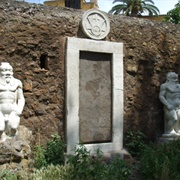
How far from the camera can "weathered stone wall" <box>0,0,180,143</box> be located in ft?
20.0

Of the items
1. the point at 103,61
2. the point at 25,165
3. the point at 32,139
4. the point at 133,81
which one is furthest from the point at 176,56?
the point at 25,165

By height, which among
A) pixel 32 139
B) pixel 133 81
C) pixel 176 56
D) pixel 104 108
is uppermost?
pixel 176 56

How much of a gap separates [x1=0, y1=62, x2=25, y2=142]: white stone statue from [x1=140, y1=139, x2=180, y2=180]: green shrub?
1.99m

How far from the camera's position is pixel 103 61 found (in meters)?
6.86

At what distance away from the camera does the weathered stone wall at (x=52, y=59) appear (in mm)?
6098

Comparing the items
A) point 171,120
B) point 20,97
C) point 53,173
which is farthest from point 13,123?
point 171,120

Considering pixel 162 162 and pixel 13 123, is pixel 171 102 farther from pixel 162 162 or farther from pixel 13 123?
pixel 13 123

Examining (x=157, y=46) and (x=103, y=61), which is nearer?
(x=103, y=61)

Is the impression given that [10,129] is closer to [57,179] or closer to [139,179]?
[57,179]

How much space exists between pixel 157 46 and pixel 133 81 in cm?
96

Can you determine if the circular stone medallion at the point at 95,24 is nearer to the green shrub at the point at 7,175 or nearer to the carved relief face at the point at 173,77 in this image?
the carved relief face at the point at 173,77

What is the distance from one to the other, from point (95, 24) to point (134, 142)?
89.0 inches

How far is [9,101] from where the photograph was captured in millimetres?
5520

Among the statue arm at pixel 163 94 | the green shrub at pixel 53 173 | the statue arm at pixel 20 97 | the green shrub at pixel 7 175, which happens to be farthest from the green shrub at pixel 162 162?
the statue arm at pixel 20 97
